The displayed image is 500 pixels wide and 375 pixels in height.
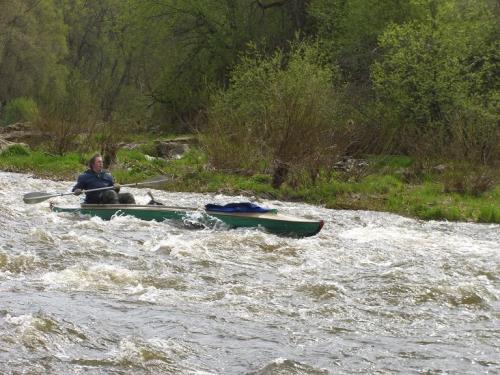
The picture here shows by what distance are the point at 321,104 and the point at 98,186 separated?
22.7 feet

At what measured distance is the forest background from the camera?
17531 mm

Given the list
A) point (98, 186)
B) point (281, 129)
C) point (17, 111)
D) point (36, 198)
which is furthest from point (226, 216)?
point (17, 111)

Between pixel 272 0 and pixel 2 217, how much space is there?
2134 cm

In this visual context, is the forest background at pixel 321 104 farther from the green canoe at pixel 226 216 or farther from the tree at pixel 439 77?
the green canoe at pixel 226 216

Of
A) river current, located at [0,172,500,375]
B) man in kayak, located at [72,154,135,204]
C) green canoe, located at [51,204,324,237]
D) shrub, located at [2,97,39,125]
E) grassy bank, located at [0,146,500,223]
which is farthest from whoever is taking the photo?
shrub, located at [2,97,39,125]

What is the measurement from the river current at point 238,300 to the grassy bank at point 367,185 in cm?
302

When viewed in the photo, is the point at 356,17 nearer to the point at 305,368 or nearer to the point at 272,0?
the point at 272,0

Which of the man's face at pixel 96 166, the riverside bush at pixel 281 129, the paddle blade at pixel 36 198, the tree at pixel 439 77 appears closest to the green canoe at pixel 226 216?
the paddle blade at pixel 36 198

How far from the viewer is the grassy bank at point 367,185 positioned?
16.0m

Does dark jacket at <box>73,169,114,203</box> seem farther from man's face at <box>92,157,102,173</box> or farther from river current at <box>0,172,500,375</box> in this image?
river current at <box>0,172,500,375</box>

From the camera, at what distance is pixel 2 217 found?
12797mm

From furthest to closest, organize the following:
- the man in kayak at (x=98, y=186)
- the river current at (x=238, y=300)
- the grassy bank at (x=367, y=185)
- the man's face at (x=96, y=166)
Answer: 1. the grassy bank at (x=367, y=185)
2. the man's face at (x=96, y=166)
3. the man in kayak at (x=98, y=186)
4. the river current at (x=238, y=300)

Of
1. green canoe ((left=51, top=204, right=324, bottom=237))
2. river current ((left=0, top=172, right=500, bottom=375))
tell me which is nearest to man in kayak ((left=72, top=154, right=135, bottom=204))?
green canoe ((left=51, top=204, right=324, bottom=237))

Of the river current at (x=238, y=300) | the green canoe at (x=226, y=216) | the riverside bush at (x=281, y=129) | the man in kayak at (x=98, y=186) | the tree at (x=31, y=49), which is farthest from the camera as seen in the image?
the tree at (x=31, y=49)
